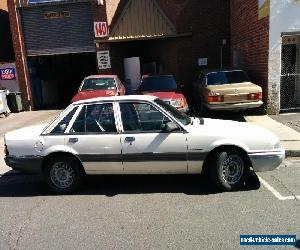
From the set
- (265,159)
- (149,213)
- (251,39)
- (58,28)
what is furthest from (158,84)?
(58,28)

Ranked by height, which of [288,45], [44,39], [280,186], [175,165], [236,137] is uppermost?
[44,39]

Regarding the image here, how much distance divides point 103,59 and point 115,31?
157 cm

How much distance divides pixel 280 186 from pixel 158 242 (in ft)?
8.21

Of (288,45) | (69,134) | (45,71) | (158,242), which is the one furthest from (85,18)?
(158,242)

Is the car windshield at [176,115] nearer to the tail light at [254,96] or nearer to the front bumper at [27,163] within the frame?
the front bumper at [27,163]

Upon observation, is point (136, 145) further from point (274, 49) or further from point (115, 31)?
point (115, 31)

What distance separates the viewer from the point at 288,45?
1166cm

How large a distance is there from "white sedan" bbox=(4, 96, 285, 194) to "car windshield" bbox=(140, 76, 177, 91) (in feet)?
19.0

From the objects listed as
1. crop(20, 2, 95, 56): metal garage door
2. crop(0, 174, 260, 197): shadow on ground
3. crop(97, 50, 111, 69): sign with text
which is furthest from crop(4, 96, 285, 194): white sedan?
crop(20, 2, 95, 56): metal garage door

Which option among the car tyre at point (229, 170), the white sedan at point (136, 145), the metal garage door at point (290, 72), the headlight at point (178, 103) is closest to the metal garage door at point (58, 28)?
the headlight at point (178, 103)

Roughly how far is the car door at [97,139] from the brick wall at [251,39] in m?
6.97

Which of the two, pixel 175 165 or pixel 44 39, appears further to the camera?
pixel 44 39

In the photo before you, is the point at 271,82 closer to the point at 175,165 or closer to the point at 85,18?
the point at 175,165

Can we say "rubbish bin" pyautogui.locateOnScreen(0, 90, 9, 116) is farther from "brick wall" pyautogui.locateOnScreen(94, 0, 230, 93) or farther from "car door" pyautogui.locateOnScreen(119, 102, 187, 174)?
"car door" pyautogui.locateOnScreen(119, 102, 187, 174)
